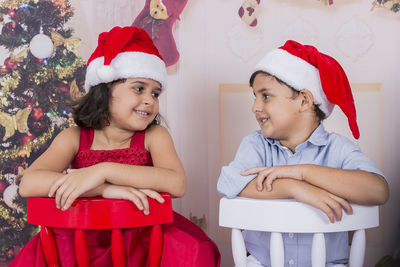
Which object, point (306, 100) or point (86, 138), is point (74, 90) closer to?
point (86, 138)

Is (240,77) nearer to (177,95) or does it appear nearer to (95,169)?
(177,95)

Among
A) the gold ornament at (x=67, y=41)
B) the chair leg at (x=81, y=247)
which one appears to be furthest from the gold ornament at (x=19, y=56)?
the chair leg at (x=81, y=247)

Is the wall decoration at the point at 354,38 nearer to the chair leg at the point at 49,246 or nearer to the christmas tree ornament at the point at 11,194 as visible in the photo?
the chair leg at the point at 49,246

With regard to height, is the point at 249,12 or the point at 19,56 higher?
the point at 249,12

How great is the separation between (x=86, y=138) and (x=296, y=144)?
72cm

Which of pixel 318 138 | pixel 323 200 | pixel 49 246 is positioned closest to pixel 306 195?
pixel 323 200

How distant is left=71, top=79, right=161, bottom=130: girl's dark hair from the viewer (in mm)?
1509

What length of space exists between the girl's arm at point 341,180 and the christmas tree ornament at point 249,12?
0.95m

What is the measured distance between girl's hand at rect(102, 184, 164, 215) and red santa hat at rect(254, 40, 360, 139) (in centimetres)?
58

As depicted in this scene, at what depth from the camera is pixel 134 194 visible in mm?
1070

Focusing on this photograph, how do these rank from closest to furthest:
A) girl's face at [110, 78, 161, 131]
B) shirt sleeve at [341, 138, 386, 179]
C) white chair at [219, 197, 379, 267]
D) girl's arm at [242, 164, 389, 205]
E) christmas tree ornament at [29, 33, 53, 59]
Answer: white chair at [219, 197, 379, 267] → girl's arm at [242, 164, 389, 205] → shirt sleeve at [341, 138, 386, 179] → girl's face at [110, 78, 161, 131] → christmas tree ornament at [29, 33, 53, 59]

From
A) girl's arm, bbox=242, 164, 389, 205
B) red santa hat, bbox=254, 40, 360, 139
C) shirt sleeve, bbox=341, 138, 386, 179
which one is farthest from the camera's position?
red santa hat, bbox=254, 40, 360, 139

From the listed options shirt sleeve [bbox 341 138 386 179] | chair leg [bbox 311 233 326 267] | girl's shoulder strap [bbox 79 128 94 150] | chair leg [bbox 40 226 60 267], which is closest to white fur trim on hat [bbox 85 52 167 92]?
girl's shoulder strap [bbox 79 128 94 150]

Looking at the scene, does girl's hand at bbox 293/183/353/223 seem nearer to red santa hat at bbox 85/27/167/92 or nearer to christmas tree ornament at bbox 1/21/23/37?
red santa hat at bbox 85/27/167/92
